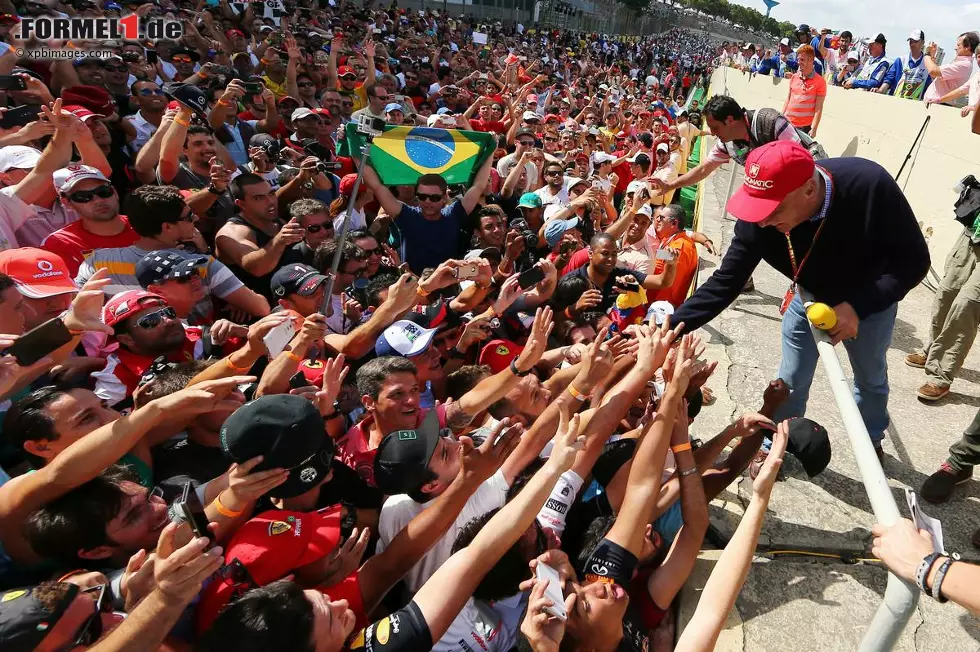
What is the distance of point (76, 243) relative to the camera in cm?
336

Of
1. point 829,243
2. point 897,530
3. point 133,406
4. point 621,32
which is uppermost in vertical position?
point 621,32

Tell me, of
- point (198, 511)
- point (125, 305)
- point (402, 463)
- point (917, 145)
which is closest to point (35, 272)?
point (125, 305)

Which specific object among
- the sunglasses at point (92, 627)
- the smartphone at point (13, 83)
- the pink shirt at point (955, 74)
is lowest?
the sunglasses at point (92, 627)

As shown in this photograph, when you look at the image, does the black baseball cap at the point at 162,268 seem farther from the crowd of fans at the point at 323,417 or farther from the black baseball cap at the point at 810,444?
the black baseball cap at the point at 810,444

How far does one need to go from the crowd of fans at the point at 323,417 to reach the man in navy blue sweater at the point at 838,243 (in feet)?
1.56

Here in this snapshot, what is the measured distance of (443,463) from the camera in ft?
7.54

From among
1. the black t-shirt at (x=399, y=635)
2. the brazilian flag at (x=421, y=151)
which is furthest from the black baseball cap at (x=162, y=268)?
the black t-shirt at (x=399, y=635)

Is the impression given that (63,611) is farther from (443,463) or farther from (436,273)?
(436,273)

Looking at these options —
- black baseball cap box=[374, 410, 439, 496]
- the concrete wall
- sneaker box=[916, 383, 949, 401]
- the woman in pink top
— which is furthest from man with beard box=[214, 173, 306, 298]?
the woman in pink top

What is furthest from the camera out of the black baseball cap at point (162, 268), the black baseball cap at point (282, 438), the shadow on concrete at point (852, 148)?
the shadow on concrete at point (852, 148)

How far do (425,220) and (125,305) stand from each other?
8.82 feet

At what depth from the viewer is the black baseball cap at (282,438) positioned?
1.88 meters

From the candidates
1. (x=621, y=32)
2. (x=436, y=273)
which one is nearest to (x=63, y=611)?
(x=436, y=273)

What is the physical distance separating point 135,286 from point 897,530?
11.7 feet
